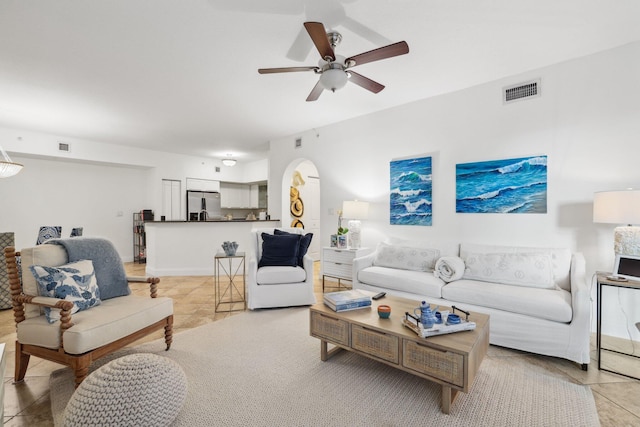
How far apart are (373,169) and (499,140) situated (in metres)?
1.68

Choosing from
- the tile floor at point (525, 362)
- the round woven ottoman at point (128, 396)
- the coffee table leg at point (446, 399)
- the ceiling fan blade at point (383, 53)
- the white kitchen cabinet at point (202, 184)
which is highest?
the ceiling fan blade at point (383, 53)

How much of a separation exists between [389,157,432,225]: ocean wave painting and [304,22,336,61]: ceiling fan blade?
86.4 inches

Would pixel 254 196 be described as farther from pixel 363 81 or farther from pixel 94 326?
pixel 94 326

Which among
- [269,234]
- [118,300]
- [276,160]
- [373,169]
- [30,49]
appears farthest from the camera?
[276,160]

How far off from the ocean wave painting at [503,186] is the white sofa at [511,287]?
48 cm

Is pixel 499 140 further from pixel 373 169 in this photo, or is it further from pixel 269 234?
pixel 269 234

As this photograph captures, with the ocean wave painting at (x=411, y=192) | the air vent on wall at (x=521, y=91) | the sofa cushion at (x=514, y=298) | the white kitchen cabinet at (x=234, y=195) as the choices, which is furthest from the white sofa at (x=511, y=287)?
the white kitchen cabinet at (x=234, y=195)

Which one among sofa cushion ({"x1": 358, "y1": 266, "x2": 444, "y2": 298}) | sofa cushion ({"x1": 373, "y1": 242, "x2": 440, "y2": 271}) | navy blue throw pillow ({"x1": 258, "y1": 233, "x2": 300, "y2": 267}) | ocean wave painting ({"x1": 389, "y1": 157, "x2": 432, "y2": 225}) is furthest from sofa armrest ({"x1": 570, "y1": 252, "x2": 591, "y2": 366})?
navy blue throw pillow ({"x1": 258, "y1": 233, "x2": 300, "y2": 267})

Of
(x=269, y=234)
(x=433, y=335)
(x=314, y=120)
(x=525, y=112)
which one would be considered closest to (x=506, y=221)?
(x=525, y=112)

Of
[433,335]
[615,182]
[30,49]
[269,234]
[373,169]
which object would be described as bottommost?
[433,335]

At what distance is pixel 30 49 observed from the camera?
8.90 feet

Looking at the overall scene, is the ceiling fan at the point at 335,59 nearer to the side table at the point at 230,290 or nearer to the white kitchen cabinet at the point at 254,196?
the side table at the point at 230,290

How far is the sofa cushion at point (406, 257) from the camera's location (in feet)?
11.5

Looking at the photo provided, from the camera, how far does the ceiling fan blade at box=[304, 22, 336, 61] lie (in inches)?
74.7
